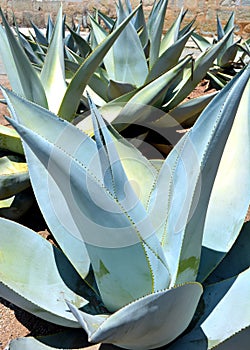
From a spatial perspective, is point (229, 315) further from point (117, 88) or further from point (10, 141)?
point (117, 88)

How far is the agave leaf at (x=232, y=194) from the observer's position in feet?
3.36

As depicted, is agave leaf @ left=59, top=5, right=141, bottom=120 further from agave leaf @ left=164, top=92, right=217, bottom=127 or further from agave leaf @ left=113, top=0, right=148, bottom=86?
agave leaf @ left=113, top=0, right=148, bottom=86

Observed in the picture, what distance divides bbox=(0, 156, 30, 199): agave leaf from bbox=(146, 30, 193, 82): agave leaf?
770mm

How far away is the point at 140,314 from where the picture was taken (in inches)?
29.0

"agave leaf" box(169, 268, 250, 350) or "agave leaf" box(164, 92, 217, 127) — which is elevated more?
"agave leaf" box(164, 92, 217, 127)

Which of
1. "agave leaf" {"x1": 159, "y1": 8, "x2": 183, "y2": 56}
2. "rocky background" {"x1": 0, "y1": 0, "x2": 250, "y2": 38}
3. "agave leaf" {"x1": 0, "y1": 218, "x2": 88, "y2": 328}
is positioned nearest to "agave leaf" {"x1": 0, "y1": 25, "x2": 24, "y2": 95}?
"agave leaf" {"x1": 0, "y1": 218, "x2": 88, "y2": 328}

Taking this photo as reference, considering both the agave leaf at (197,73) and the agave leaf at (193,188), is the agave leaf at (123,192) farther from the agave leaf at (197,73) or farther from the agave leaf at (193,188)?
the agave leaf at (197,73)

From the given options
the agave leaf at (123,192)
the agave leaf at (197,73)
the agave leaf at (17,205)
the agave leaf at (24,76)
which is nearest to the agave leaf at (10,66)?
the agave leaf at (24,76)

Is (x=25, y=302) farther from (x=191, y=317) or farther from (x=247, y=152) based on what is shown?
(x=247, y=152)

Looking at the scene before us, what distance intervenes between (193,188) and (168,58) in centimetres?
126

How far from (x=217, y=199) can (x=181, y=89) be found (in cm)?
105

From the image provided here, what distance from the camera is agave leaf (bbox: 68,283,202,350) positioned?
706mm

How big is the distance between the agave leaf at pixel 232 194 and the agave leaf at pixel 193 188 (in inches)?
5.1

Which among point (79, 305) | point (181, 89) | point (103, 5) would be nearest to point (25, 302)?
point (79, 305)
